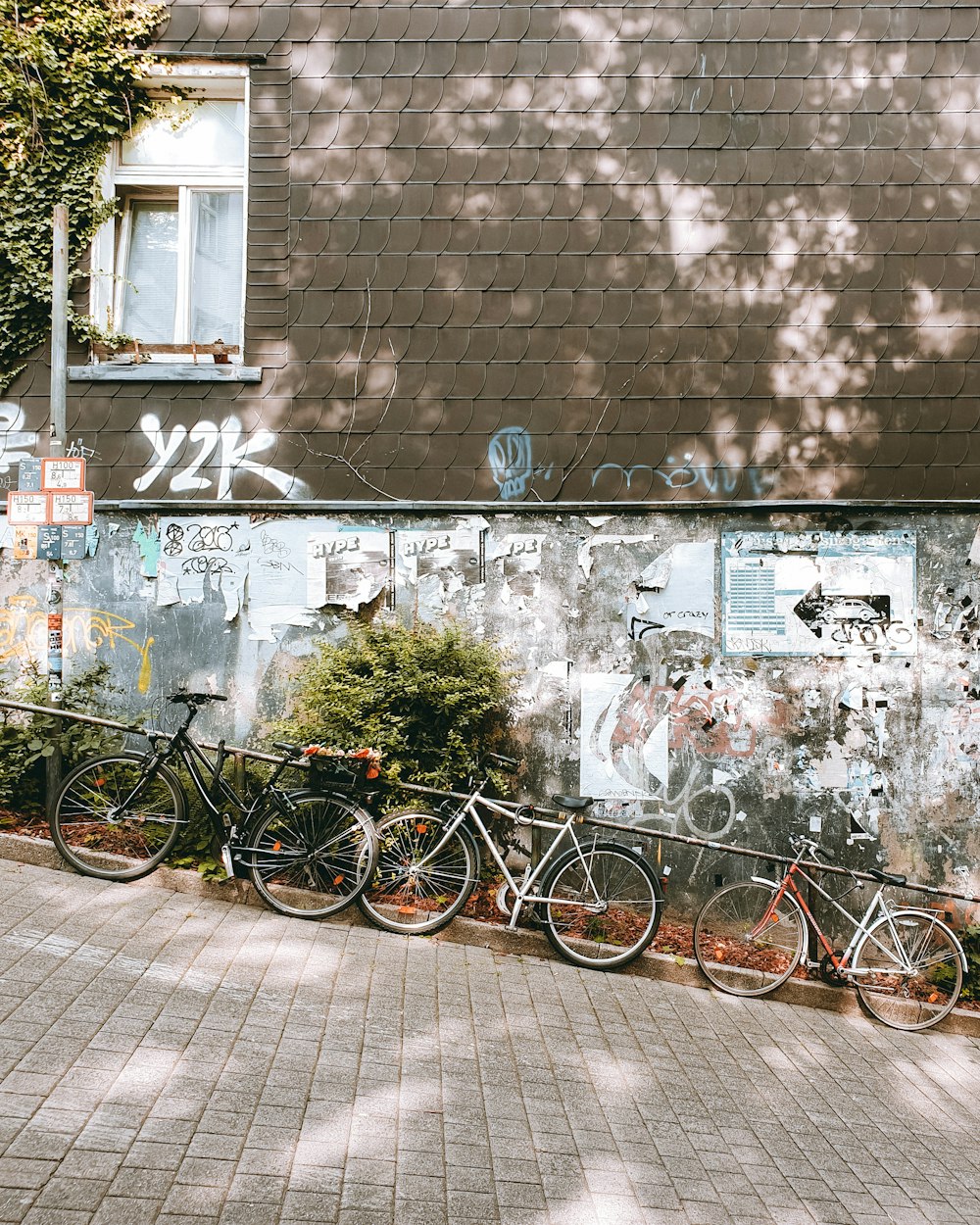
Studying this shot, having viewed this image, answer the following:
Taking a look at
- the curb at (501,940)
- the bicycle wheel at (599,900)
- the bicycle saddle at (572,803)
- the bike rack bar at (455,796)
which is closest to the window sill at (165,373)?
the bike rack bar at (455,796)

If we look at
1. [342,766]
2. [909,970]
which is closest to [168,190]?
[342,766]

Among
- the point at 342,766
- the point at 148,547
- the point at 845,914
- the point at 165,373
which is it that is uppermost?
the point at 165,373

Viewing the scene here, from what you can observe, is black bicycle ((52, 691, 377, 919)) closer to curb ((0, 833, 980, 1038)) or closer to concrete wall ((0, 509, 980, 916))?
curb ((0, 833, 980, 1038))

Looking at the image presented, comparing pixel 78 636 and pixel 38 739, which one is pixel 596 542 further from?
pixel 38 739

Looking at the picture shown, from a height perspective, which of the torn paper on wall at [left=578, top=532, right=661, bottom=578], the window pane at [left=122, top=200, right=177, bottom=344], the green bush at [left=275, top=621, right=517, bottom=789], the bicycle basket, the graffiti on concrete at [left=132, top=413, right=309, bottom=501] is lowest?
the bicycle basket

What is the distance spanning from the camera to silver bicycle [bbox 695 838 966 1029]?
20.8 feet

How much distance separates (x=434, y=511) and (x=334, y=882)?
9.57ft

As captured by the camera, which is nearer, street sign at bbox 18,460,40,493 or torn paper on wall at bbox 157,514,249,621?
street sign at bbox 18,460,40,493

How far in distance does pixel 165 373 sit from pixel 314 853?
401 cm

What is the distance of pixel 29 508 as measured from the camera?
6484 millimetres

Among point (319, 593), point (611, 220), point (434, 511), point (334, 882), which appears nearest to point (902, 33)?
point (611, 220)

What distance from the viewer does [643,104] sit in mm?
7449

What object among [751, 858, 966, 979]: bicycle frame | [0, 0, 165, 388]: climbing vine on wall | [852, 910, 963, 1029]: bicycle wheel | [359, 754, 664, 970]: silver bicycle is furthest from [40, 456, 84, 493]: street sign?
[852, 910, 963, 1029]: bicycle wheel

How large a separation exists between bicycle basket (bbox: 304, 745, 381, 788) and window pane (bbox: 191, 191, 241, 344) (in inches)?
147
